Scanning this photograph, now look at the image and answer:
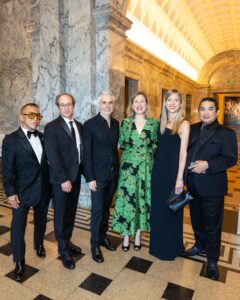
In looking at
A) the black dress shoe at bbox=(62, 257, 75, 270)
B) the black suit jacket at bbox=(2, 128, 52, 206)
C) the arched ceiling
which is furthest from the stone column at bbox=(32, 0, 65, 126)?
the arched ceiling

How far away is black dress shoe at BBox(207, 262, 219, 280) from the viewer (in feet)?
9.12

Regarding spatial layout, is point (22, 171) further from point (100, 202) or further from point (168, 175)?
point (168, 175)

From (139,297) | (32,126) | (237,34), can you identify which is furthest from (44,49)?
(237,34)

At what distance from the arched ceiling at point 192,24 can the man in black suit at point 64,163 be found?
649 centimetres

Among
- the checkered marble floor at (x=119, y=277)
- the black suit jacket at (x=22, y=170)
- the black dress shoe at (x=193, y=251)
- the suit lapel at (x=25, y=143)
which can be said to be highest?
the suit lapel at (x=25, y=143)

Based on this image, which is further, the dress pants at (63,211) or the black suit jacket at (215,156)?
the dress pants at (63,211)

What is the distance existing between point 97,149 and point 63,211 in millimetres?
830

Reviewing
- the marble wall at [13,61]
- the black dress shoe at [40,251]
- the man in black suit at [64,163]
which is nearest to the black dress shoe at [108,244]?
the man in black suit at [64,163]

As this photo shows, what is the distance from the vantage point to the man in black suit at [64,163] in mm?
2740

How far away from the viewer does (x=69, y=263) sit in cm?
292

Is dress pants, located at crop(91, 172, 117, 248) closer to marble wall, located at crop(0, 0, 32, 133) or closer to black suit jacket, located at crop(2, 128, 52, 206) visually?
black suit jacket, located at crop(2, 128, 52, 206)

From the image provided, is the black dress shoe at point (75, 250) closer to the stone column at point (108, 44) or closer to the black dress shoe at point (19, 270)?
the black dress shoe at point (19, 270)

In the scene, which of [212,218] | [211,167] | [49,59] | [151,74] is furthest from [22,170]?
[151,74]

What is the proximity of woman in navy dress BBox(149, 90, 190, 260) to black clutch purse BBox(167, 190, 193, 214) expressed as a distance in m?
0.09
